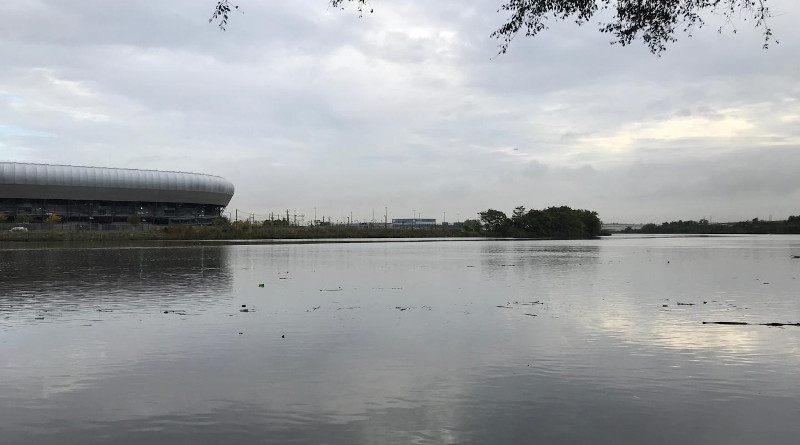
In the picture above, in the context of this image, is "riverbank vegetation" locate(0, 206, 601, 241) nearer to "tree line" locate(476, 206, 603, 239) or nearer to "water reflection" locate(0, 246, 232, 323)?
"tree line" locate(476, 206, 603, 239)

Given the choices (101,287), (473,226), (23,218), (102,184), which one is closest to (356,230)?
(473,226)

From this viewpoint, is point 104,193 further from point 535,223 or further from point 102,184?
point 535,223

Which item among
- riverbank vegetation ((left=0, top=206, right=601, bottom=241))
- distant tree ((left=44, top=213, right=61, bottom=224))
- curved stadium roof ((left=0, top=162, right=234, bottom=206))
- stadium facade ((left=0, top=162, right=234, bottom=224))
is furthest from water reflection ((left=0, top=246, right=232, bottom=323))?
stadium facade ((left=0, top=162, right=234, bottom=224))

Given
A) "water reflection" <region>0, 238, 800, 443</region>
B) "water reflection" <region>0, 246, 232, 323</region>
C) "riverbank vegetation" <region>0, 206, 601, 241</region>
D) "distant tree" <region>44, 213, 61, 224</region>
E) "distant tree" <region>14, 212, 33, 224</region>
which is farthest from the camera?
"distant tree" <region>44, 213, 61, 224</region>

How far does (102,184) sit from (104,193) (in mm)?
2359


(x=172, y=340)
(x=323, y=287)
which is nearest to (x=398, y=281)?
(x=323, y=287)

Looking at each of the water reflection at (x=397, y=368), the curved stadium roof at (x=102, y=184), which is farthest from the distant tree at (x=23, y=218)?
the water reflection at (x=397, y=368)

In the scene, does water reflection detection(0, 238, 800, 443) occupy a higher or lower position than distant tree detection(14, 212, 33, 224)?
lower

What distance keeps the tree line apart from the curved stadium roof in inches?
2735

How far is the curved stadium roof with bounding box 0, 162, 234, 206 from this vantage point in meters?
136

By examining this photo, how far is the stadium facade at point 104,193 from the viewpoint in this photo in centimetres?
13700

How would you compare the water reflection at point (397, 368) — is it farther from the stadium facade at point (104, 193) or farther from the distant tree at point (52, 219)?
the stadium facade at point (104, 193)

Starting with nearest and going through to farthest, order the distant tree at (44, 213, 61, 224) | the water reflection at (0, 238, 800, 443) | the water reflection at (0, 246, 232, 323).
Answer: the water reflection at (0, 238, 800, 443) < the water reflection at (0, 246, 232, 323) < the distant tree at (44, 213, 61, 224)

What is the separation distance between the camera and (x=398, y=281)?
25797 mm
